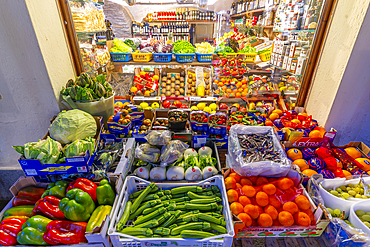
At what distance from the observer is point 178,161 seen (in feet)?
6.79

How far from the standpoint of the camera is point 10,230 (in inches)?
55.1

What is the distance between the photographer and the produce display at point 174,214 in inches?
55.6

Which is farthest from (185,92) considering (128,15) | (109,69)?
(128,15)

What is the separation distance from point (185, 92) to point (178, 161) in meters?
1.90

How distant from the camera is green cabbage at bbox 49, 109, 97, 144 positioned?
1.91 metres

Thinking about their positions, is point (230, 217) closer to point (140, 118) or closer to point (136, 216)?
point (136, 216)

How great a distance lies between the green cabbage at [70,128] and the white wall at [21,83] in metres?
0.45

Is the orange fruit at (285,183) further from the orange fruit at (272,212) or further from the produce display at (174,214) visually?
the produce display at (174,214)

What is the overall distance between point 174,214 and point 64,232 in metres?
0.82

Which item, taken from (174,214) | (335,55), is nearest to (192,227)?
(174,214)

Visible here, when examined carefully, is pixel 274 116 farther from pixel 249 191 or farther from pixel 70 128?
pixel 70 128

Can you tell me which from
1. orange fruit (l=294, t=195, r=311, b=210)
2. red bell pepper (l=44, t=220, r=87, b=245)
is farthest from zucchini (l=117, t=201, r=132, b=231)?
orange fruit (l=294, t=195, r=311, b=210)

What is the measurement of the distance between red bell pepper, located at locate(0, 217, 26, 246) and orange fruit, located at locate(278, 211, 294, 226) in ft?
6.85

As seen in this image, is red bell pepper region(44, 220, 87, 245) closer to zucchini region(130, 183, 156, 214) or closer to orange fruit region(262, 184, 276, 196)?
zucchini region(130, 183, 156, 214)
